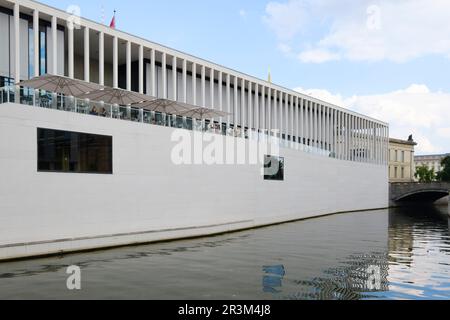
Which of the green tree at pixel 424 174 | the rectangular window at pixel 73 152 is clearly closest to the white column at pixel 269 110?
the rectangular window at pixel 73 152

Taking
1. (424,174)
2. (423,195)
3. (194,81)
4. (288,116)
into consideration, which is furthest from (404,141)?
(194,81)

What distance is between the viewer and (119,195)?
22.2 metres

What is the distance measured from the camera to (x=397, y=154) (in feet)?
299

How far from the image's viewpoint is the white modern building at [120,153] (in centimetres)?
1833

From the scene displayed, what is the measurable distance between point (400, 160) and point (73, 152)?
84355mm

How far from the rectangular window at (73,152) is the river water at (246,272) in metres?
4.13

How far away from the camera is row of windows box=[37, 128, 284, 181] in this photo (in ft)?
62.5

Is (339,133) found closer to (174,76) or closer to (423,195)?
(423,195)

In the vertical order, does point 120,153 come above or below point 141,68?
below

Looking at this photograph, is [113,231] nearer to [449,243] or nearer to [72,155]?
[72,155]

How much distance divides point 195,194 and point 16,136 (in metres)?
12.1

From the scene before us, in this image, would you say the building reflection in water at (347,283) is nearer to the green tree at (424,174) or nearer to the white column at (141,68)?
the white column at (141,68)

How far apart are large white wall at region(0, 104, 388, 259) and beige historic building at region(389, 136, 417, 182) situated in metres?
59.8
